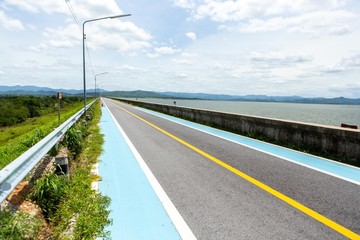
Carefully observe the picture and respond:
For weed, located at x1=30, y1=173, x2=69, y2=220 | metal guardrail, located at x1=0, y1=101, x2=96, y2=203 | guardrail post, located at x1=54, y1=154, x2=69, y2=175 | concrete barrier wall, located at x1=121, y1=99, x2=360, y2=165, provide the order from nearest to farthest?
metal guardrail, located at x1=0, y1=101, x2=96, y2=203 → weed, located at x1=30, y1=173, x2=69, y2=220 → guardrail post, located at x1=54, y1=154, x2=69, y2=175 → concrete barrier wall, located at x1=121, y1=99, x2=360, y2=165

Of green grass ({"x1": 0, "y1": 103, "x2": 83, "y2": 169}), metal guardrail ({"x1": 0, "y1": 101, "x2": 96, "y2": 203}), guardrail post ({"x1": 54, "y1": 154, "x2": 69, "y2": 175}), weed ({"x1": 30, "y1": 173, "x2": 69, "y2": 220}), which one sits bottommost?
green grass ({"x1": 0, "y1": 103, "x2": 83, "y2": 169})

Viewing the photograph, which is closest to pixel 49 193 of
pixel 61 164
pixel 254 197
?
pixel 61 164

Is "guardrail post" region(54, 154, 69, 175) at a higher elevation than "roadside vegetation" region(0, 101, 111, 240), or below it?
higher

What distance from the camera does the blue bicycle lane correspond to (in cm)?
383

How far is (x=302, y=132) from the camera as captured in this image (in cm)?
996

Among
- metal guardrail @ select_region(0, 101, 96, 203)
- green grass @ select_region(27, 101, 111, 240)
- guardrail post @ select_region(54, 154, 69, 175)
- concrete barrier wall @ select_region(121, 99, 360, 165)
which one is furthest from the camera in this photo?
concrete barrier wall @ select_region(121, 99, 360, 165)

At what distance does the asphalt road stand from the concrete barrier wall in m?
1.98

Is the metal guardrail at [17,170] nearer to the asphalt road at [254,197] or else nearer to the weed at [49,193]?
the weed at [49,193]

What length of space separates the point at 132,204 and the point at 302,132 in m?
7.27

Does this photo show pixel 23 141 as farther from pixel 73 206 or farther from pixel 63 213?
pixel 63 213

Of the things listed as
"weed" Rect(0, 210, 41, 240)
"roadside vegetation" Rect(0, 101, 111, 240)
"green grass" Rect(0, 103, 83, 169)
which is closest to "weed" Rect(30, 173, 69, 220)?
"roadside vegetation" Rect(0, 101, 111, 240)

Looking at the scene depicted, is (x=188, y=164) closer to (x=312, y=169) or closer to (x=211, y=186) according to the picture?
(x=211, y=186)

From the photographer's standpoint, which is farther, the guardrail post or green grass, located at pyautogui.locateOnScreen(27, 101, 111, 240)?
the guardrail post

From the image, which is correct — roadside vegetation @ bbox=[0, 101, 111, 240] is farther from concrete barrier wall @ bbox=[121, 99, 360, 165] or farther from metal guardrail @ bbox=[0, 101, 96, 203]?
concrete barrier wall @ bbox=[121, 99, 360, 165]
